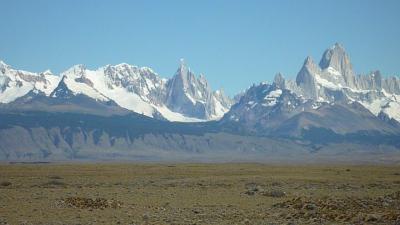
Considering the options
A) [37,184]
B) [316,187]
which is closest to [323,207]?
[316,187]

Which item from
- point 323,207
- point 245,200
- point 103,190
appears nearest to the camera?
point 323,207

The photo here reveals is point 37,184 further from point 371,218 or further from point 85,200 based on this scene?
point 371,218

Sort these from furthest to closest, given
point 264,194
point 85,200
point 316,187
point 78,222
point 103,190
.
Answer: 1. point 316,187
2. point 103,190
3. point 264,194
4. point 85,200
5. point 78,222

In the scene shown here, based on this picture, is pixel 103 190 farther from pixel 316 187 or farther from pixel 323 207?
pixel 323 207

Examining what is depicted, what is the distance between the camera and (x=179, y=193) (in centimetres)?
6231

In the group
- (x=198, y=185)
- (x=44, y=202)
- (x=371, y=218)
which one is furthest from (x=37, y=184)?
(x=371, y=218)

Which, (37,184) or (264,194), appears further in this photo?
(37,184)

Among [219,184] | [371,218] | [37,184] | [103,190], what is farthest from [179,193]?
[371,218]

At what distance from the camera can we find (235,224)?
3825 cm

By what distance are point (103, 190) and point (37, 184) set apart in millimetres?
12773

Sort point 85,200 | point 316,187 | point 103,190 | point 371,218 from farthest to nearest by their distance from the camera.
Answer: point 316,187 → point 103,190 → point 85,200 → point 371,218

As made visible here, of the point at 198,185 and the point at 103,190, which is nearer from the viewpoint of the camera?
the point at 103,190

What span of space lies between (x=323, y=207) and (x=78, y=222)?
1572 centimetres

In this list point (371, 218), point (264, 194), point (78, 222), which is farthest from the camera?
point (264, 194)
